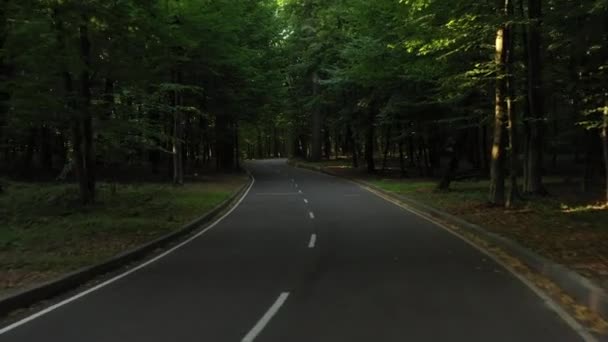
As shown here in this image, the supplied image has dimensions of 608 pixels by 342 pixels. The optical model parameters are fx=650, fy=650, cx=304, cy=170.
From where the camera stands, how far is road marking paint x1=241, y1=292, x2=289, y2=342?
6.77 m

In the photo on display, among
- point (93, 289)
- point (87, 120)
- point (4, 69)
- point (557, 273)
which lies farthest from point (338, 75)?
point (93, 289)

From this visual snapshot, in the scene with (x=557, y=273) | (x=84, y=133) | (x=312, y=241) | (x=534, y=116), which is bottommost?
(x=312, y=241)

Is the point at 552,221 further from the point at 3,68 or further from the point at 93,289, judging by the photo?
the point at 3,68

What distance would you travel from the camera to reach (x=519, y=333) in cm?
676

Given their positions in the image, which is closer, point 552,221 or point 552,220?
point 552,221

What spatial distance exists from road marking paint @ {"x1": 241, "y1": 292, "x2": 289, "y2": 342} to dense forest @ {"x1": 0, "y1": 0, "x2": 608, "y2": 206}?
976 centimetres

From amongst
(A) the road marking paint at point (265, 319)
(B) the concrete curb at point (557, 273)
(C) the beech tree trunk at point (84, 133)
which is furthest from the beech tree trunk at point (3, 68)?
(B) the concrete curb at point (557, 273)

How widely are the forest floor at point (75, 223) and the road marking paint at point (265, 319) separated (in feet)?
12.1

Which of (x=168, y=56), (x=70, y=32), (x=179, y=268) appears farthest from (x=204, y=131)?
(x=179, y=268)

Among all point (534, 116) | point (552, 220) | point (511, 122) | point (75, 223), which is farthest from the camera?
point (534, 116)

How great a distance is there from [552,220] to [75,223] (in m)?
Answer: 12.2

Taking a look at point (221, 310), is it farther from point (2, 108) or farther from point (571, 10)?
point (2, 108)

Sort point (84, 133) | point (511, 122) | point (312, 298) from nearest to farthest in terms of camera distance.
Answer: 1. point (312, 298)
2. point (511, 122)
3. point (84, 133)

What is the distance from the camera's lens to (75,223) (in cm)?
1703
